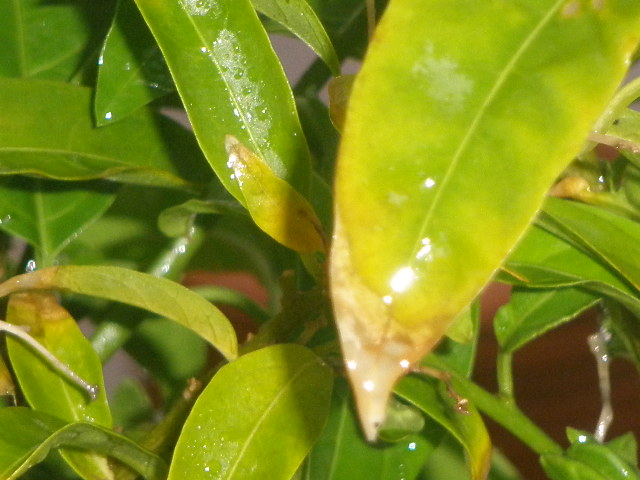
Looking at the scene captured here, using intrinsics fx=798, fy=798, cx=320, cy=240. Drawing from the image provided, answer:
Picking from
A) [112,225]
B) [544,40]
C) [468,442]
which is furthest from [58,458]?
[544,40]

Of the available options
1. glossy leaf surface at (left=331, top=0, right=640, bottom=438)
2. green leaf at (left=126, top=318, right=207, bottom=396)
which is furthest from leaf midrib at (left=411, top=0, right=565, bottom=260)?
green leaf at (left=126, top=318, right=207, bottom=396)

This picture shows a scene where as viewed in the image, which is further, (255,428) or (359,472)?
(359,472)

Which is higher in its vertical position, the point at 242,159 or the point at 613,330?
the point at 242,159

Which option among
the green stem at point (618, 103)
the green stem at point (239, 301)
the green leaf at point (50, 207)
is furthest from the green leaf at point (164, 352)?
the green stem at point (618, 103)

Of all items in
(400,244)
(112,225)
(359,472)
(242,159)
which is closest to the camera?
(400,244)

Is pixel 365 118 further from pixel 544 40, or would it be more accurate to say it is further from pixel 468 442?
pixel 468 442

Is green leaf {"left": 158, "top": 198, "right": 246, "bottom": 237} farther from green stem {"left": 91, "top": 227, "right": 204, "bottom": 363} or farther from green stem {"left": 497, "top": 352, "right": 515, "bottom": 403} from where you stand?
green stem {"left": 497, "top": 352, "right": 515, "bottom": 403}

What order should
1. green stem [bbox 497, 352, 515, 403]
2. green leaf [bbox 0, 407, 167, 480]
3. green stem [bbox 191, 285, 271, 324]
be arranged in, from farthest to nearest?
green stem [bbox 191, 285, 271, 324] → green stem [bbox 497, 352, 515, 403] → green leaf [bbox 0, 407, 167, 480]
